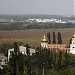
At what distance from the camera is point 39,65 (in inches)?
689

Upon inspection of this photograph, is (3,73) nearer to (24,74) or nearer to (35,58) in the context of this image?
(24,74)

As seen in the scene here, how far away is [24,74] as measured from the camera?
1477cm

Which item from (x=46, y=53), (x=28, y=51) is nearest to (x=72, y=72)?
(x=46, y=53)

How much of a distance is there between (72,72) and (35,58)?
→ 399 cm

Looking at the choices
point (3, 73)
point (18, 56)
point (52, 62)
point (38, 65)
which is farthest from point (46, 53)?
point (18, 56)

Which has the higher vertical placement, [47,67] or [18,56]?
[18,56]

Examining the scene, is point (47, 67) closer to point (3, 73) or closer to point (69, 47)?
point (3, 73)

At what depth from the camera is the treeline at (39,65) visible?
14.0 m

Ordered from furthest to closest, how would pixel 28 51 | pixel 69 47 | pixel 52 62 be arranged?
1. pixel 69 47
2. pixel 28 51
3. pixel 52 62

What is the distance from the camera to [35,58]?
18.4 meters

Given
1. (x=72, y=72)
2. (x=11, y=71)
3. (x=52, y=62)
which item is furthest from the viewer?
(x=52, y=62)

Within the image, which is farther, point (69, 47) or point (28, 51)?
point (69, 47)

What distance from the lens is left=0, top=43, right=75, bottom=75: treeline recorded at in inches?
549

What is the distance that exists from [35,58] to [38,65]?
3.45 ft
